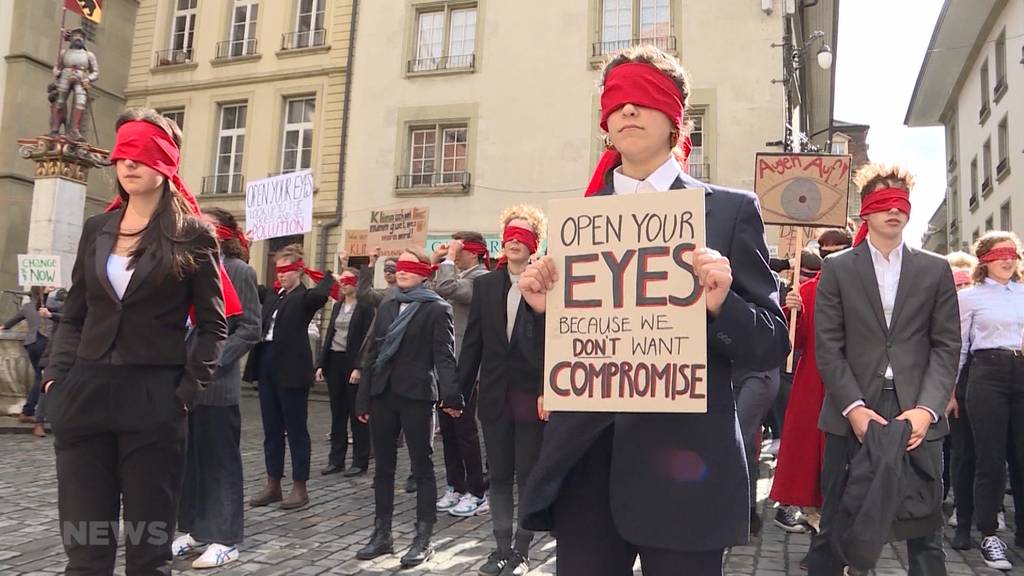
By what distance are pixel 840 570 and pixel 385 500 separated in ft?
8.75

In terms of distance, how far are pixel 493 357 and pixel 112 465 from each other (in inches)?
91.9

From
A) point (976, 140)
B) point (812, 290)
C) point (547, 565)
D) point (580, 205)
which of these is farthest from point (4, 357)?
point (976, 140)

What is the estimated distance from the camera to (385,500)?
193 inches

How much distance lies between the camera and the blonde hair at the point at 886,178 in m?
3.59

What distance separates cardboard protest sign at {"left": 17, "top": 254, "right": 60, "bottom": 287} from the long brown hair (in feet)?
29.4

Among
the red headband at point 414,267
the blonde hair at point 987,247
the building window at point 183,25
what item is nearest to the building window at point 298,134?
the building window at point 183,25

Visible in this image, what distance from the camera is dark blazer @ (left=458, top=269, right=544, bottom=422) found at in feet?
15.2

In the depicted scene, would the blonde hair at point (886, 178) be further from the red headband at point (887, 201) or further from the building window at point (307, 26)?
the building window at point (307, 26)

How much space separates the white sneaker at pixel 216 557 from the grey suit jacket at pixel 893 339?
11.2ft

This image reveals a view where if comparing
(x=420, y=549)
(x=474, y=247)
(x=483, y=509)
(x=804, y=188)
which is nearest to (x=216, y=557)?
(x=420, y=549)

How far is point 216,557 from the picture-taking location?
4.58 m

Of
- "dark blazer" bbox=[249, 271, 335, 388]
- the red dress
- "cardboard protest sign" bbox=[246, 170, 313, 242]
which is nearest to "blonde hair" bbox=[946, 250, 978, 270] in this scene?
the red dress

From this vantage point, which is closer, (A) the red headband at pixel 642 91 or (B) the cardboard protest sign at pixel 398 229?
(A) the red headband at pixel 642 91

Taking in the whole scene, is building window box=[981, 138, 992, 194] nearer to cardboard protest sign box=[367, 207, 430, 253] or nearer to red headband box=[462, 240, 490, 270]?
cardboard protest sign box=[367, 207, 430, 253]
